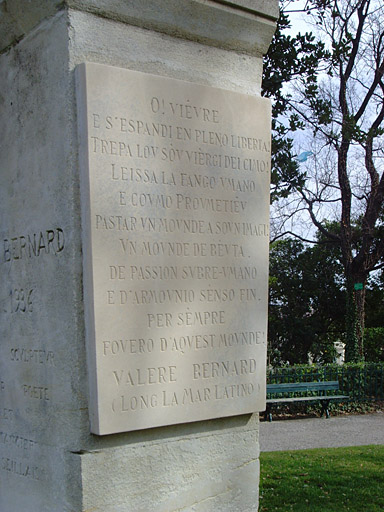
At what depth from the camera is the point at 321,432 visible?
12055 mm

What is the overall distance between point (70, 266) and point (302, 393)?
12.5 metres

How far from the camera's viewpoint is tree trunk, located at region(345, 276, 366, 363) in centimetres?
1761

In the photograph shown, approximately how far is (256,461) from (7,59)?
2.45m

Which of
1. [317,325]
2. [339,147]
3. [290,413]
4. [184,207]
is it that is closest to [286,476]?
[184,207]

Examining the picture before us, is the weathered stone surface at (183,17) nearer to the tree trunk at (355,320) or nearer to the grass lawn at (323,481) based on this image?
the grass lawn at (323,481)

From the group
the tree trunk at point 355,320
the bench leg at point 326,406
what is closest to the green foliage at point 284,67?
the bench leg at point 326,406

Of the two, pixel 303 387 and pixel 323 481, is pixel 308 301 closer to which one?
pixel 303 387

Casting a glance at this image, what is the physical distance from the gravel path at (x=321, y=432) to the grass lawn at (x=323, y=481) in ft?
4.41

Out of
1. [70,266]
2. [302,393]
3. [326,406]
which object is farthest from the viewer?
[302,393]

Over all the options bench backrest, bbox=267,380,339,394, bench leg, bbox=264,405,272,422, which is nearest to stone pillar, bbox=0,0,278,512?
bench leg, bbox=264,405,272,422

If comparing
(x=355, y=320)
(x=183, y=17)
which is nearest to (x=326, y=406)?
(x=355, y=320)

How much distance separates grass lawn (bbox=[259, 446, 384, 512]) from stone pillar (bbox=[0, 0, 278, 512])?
3.08 metres

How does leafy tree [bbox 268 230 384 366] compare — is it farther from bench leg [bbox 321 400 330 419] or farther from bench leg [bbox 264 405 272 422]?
bench leg [bbox 264 405 272 422]

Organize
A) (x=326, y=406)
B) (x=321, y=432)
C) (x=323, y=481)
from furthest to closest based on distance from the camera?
(x=326, y=406) → (x=321, y=432) → (x=323, y=481)
